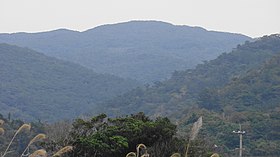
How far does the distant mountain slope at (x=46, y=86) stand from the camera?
84.2 m

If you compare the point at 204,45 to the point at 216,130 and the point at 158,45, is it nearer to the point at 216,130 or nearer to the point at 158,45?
the point at 158,45

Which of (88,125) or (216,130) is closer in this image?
(88,125)

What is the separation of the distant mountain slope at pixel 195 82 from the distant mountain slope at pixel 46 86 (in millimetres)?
11885

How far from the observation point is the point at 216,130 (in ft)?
133

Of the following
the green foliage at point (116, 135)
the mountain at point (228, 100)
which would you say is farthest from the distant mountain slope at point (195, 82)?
the green foliage at point (116, 135)

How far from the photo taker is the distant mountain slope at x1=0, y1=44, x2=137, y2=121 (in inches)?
3317

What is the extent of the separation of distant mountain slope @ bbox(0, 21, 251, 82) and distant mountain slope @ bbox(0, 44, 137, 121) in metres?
25.8

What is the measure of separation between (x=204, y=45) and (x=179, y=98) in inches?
3986

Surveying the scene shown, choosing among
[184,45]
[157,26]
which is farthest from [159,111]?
[157,26]

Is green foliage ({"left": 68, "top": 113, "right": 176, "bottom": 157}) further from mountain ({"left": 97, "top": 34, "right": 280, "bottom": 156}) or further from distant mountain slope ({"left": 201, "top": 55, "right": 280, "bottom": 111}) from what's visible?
distant mountain slope ({"left": 201, "top": 55, "right": 280, "bottom": 111})

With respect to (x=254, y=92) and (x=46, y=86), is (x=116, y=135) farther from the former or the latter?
(x=46, y=86)

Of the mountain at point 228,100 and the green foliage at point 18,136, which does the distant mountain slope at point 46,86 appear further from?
the green foliage at point 18,136

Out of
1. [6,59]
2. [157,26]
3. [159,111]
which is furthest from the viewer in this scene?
[157,26]

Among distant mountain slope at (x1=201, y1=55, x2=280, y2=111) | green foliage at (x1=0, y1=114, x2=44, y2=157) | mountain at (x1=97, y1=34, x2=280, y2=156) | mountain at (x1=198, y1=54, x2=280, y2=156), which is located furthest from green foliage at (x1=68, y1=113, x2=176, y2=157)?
distant mountain slope at (x1=201, y1=55, x2=280, y2=111)
